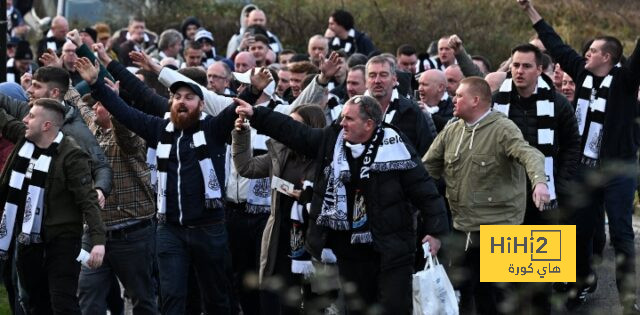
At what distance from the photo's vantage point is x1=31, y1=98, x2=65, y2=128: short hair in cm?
909

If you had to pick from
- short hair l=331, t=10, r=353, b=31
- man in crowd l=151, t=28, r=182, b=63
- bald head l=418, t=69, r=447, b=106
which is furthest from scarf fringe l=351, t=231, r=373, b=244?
short hair l=331, t=10, r=353, b=31

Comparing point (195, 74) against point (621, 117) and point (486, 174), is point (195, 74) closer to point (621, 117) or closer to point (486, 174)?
point (486, 174)

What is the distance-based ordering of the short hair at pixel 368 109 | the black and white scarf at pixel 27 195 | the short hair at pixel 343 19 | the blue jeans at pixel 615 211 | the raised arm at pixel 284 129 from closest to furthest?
the short hair at pixel 368 109 < the raised arm at pixel 284 129 < the black and white scarf at pixel 27 195 < the blue jeans at pixel 615 211 < the short hair at pixel 343 19

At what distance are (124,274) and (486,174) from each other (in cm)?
281

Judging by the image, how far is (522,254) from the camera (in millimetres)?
9359

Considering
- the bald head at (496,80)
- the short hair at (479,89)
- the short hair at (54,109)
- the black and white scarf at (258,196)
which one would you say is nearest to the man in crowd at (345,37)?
the bald head at (496,80)

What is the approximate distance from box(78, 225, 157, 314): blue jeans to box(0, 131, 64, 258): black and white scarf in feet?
2.76

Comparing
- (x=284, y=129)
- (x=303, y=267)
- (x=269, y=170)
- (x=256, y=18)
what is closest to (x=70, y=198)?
(x=269, y=170)

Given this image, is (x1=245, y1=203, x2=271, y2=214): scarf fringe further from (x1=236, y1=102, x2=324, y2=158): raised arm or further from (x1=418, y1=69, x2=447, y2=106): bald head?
(x1=418, y1=69, x2=447, y2=106): bald head

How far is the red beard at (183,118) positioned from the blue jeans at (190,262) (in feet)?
2.37

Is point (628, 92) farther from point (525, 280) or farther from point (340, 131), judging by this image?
point (340, 131)

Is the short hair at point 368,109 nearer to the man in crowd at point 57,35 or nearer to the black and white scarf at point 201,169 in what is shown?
the black and white scarf at point 201,169

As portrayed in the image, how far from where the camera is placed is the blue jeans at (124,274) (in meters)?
9.70

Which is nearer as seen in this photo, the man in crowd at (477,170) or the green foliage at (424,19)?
the man in crowd at (477,170)
